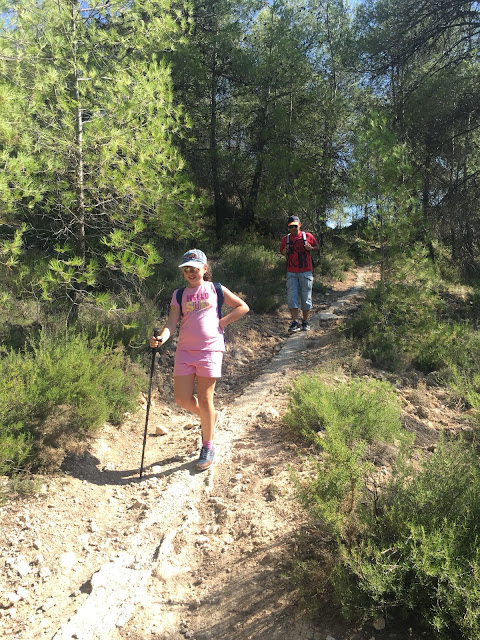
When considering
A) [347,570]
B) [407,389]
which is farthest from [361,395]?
[347,570]

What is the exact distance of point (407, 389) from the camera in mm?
5090

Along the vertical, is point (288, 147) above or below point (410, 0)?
below

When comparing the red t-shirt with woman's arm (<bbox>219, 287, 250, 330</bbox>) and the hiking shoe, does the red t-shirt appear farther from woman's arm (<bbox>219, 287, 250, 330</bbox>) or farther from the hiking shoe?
the hiking shoe

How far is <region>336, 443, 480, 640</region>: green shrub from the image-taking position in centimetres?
180

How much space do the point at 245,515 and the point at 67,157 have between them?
4.03m

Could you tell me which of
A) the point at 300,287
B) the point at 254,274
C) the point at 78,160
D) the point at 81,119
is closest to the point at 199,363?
the point at 78,160

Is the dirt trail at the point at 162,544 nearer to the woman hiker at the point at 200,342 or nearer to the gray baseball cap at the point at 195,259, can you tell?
the woman hiker at the point at 200,342

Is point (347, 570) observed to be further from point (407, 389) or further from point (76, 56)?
point (76, 56)

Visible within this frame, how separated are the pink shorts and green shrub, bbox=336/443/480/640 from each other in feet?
5.34

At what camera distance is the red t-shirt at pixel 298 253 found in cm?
677

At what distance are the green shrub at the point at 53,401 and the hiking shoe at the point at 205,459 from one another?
98cm

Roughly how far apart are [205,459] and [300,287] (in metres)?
4.06

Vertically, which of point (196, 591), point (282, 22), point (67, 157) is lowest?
point (196, 591)

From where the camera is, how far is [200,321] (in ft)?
11.7
